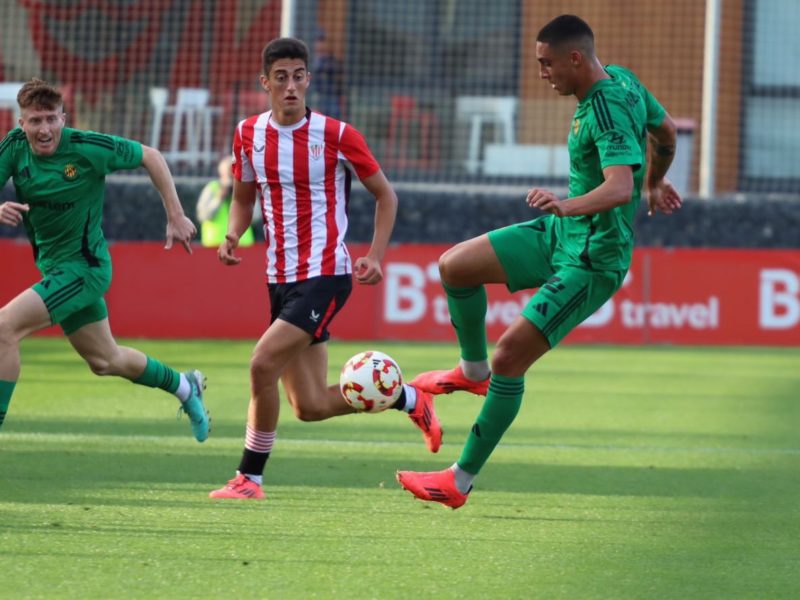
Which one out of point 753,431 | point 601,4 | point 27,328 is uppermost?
point 601,4

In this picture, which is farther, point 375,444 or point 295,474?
point 375,444

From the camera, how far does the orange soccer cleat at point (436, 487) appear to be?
249 inches

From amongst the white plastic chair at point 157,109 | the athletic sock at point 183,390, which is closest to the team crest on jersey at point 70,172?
the athletic sock at point 183,390

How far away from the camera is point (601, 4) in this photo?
19.8m

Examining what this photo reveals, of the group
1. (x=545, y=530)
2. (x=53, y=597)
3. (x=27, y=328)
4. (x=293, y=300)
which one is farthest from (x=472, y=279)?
(x=53, y=597)

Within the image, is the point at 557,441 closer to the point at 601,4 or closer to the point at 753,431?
the point at 753,431

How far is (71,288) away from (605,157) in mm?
2700

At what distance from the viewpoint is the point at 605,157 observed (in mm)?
6094

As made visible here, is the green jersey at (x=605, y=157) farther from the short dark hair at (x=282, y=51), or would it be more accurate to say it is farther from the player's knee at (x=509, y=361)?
the short dark hair at (x=282, y=51)

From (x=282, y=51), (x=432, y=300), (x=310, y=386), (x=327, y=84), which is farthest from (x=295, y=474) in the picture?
(x=327, y=84)

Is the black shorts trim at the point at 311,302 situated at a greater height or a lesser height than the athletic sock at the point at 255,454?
greater

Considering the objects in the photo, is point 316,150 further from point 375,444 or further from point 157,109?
point 157,109

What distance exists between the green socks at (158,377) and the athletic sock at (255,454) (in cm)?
129

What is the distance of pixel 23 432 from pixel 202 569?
3978 mm
